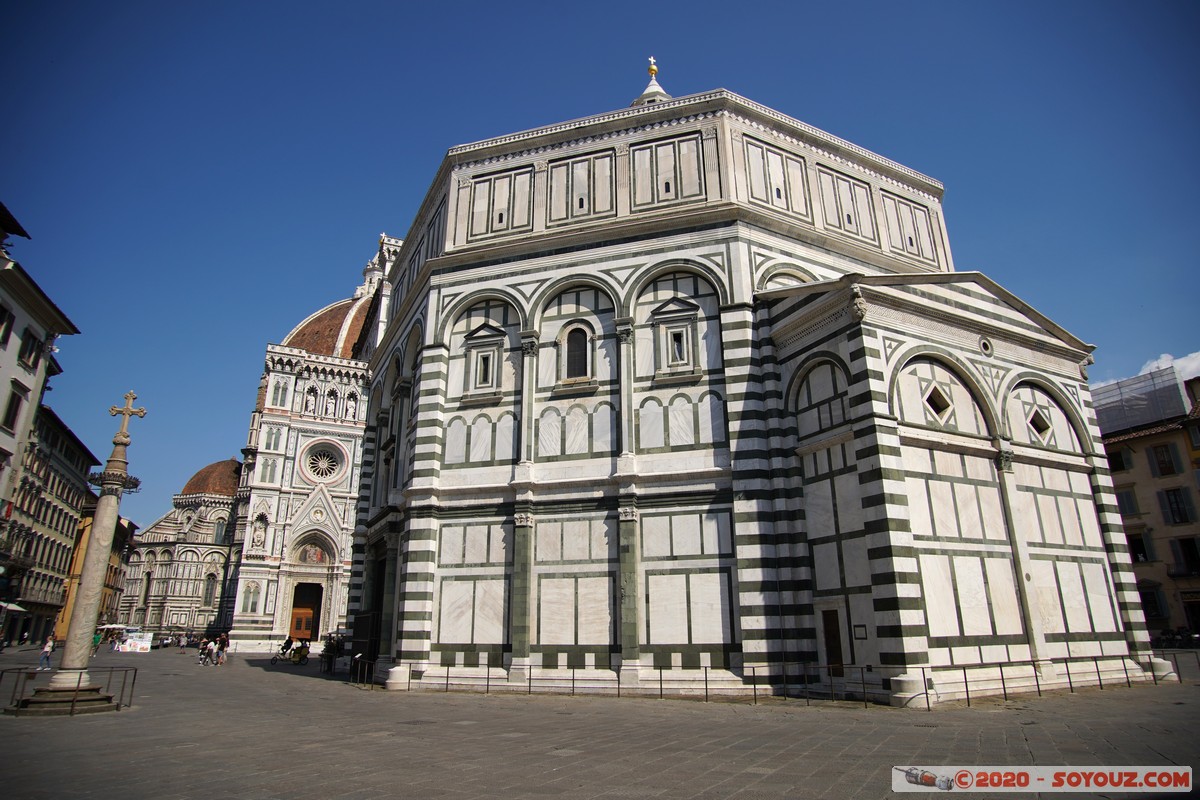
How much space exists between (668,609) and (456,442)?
7323mm

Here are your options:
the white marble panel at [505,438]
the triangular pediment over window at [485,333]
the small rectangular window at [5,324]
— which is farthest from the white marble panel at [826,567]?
the small rectangular window at [5,324]

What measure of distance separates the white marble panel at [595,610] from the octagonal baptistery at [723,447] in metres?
0.05

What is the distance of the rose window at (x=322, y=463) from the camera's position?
5691 cm

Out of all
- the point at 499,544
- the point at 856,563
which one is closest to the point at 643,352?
the point at 499,544

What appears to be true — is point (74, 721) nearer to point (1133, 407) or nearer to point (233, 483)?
point (1133, 407)

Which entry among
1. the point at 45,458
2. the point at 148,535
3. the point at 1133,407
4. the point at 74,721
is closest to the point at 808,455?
the point at 74,721

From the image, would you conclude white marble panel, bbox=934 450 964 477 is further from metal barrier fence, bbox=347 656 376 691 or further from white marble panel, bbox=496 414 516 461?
metal barrier fence, bbox=347 656 376 691

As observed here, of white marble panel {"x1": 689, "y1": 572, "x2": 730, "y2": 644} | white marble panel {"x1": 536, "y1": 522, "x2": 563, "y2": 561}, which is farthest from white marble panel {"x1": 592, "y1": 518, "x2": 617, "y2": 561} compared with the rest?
white marble panel {"x1": 689, "y1": 572, "x2": 730, "y2": 644}

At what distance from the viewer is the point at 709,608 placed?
16531mm

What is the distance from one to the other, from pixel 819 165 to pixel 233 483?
272 feet

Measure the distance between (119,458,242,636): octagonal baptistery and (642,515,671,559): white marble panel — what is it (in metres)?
60.8

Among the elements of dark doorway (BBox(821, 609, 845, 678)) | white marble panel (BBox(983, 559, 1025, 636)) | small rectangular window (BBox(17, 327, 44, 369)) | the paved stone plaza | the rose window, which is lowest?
the paved stone plaza

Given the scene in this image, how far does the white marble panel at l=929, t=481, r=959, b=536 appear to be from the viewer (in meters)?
14.9

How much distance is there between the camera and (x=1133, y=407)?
124ft
